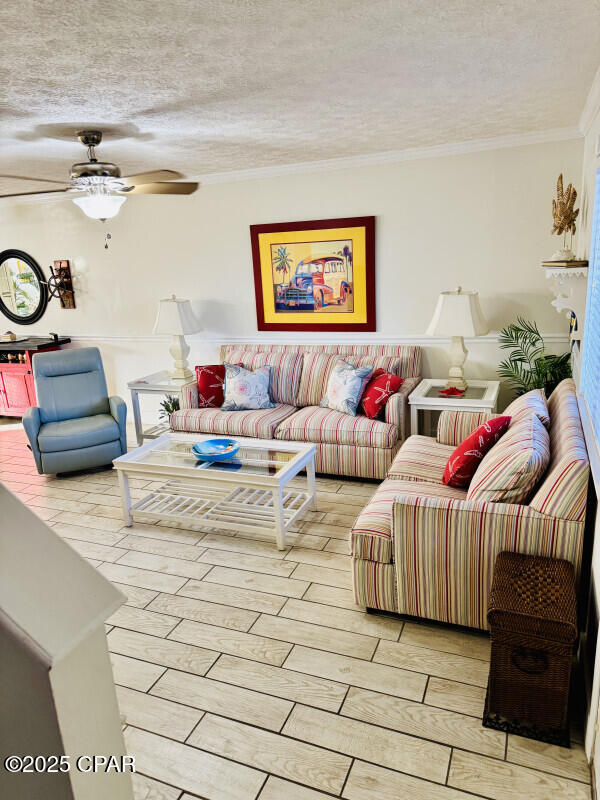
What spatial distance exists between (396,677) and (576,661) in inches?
29.0

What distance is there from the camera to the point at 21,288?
6.63 meters

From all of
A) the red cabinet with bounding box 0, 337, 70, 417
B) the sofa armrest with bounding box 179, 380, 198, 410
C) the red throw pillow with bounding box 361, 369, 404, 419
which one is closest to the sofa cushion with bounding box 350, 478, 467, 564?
the red throw pillow with bounding box 361, 369, 404, 419

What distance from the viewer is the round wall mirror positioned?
6.46 meters

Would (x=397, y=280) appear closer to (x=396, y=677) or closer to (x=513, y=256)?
(x=513, y=256)

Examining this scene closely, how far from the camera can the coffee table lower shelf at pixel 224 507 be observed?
359cm

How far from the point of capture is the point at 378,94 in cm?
287

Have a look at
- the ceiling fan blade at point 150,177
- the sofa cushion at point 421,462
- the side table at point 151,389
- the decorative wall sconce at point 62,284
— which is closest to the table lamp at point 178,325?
the side table at point 151,389

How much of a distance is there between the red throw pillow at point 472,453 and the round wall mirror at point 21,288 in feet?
17.0

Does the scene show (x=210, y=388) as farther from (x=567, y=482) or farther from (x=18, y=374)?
(x=567, y=482)

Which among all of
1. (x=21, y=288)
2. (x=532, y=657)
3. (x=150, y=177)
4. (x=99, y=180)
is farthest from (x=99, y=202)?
(x=21, y=288)

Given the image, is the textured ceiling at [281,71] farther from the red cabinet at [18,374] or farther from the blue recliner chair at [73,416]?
the red cabinet at [18,374]

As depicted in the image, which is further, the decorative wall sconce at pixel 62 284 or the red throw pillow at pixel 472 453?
the decorative wall sconce at pixel 62 284

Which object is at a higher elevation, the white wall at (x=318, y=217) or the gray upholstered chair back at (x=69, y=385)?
the white wall at (x=318, y=217)

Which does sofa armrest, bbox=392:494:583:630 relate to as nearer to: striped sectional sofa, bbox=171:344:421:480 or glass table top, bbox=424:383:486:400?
striped sectional sofa, bbox=171:344:421:480
